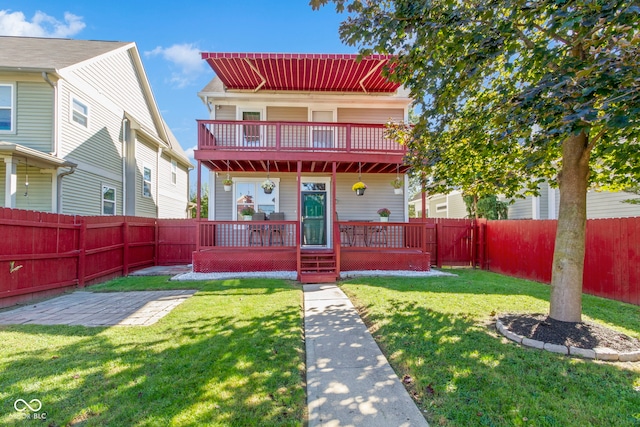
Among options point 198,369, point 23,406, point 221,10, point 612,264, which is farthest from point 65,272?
point 612,264

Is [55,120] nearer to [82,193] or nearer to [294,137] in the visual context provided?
[82,193]

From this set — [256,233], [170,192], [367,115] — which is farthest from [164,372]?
[170,192]

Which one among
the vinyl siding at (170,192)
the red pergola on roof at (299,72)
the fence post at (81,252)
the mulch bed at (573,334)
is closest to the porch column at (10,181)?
the fence post at (81,252)

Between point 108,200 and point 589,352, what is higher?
point 108,200

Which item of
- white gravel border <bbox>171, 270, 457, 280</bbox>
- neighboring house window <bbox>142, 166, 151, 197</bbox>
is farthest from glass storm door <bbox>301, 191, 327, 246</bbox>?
neighboring house window <bbox>142, 166, 151, 197</bbox>

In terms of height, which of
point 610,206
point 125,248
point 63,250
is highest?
point 610,206

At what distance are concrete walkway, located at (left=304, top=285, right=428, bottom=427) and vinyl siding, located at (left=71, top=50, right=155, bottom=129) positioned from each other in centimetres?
1178

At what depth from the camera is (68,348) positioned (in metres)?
3.30

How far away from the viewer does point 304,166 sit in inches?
388

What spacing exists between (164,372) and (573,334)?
14.6 ft

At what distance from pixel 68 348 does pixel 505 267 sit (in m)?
10.4

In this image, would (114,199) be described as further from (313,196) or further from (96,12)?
(96,12)

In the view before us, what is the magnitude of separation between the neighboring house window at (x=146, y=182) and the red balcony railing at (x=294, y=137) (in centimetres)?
636

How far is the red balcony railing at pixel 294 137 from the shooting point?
8586 mm
